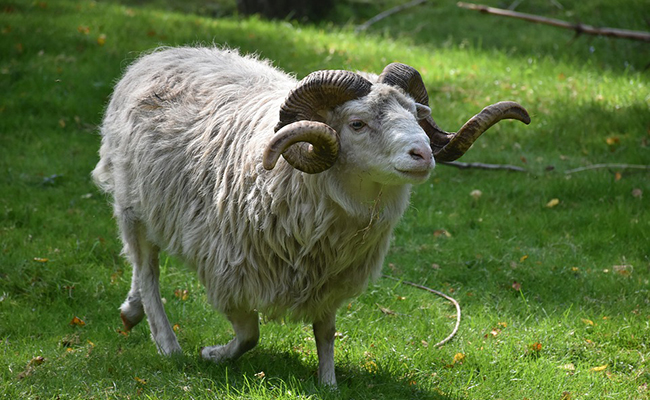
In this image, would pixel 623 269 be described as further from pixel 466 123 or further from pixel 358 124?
pixel 358 124

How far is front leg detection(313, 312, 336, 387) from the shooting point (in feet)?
16.3

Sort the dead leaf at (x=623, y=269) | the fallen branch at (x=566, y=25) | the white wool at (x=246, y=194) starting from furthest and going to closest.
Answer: the dead leaf at (x=623, y=269), the fallen branch at (x=566, y=25), the white wool at (x=246, y=194)

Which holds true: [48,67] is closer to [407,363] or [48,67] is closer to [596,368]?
[407,363]

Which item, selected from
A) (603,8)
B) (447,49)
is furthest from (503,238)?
(603,8)

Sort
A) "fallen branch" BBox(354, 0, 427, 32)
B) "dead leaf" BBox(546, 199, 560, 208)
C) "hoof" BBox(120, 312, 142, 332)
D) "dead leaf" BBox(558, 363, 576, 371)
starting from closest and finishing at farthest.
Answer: "dead leaf" BBox(558, 363, 576, 371)
"hoof" BBox(120, 312, 142, 332)
"dead leaf" BBox(546, 199, 560, 208)
"fallen branch" BBox(354, 0, 427, 32)

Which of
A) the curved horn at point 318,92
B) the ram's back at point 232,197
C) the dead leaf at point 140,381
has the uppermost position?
the curved horn at point 318,92

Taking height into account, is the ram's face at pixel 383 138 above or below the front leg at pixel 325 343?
above

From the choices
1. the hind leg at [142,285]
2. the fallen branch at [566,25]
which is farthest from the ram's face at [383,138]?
the hind leg at [142,285]

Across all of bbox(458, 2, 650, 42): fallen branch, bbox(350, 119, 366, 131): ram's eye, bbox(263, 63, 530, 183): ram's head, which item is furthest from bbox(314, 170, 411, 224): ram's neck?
bbox(458, 2, 650, 42): fallen branch

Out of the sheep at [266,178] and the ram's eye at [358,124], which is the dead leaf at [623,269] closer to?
the sheep at [266,178]

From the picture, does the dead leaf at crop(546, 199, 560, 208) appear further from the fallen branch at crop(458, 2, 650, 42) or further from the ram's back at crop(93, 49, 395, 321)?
the ram's back at crop(93, 49, 395, 321)

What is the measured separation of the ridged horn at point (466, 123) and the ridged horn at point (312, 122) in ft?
0.99

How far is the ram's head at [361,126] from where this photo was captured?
4.02 m

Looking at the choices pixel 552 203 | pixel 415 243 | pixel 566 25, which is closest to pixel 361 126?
pixel 566 25
